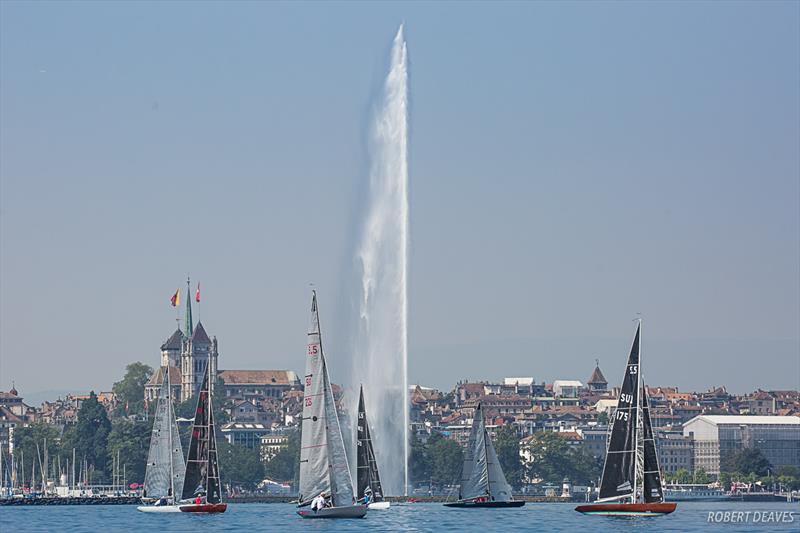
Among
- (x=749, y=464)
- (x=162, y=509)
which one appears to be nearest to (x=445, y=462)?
(x=749, y=464)

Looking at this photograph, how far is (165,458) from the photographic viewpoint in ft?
300

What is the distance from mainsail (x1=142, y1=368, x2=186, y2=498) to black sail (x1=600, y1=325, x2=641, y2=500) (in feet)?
100

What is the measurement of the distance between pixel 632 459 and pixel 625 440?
2.44ft

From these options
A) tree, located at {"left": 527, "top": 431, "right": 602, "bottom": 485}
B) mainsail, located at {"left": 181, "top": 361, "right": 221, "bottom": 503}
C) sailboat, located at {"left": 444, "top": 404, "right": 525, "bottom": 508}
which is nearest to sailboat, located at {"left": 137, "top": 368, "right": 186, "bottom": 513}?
mainsail, located at {"left": 181, "top": 361, "right": 221, "bottom": 503}

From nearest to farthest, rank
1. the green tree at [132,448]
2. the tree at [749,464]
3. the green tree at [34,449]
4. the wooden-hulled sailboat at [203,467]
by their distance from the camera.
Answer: the wooden-hulled sailboat at [203,467] < the green tree at [132,448] < the green tree at [34,449] < the tree at [749,464]

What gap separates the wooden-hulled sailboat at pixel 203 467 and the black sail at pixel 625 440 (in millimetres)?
19603

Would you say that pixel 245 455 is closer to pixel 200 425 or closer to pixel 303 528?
pixel 200 425

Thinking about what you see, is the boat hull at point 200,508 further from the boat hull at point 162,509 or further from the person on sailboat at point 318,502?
the person on sailboat at point 318,502

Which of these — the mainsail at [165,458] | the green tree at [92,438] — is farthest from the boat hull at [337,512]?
the green tree at [92,438]

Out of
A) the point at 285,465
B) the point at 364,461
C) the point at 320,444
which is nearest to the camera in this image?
the point at 320,444

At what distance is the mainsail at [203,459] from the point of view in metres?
76.6

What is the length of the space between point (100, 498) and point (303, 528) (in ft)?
244

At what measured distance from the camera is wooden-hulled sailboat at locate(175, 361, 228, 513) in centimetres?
7662

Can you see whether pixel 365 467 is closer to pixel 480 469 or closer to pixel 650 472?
pixel 480 469
